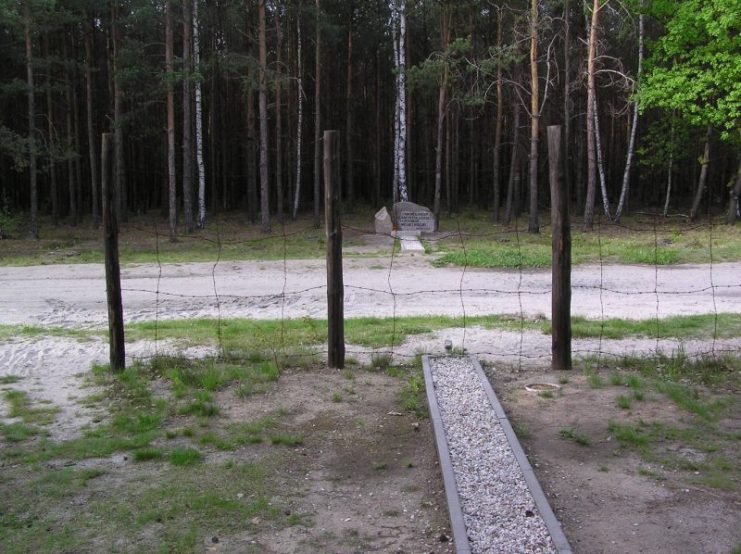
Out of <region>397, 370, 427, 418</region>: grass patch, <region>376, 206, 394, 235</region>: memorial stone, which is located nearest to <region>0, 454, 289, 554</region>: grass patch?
<region>397, 370, 427, 418</region>: grass patch

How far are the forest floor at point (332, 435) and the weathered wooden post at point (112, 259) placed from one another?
1.00 ft

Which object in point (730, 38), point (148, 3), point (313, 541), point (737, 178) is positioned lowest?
point (313, 541)

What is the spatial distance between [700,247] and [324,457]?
17.1m

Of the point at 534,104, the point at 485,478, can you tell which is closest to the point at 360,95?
the point at 534,104

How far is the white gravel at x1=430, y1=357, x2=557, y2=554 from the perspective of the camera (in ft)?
13.6

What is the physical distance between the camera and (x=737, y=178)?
1059 inches

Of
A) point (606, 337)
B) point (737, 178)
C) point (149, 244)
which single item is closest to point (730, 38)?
point (737, 178)

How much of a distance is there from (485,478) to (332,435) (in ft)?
5.21

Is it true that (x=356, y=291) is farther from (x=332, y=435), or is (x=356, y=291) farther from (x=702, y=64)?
(x=702, y=64)

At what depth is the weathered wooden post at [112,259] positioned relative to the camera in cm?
785

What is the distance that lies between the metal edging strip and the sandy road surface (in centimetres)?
511

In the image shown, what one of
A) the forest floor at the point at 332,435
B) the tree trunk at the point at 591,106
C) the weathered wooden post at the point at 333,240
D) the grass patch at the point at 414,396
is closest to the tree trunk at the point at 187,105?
the tree trunk at the point at 591,106

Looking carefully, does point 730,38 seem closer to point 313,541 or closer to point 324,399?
point 324,399

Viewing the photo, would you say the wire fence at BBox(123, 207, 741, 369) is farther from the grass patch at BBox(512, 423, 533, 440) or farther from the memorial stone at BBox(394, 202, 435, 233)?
the memorial stone at BBox(394, 202, 435, 233)
